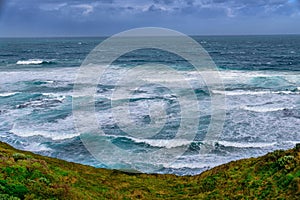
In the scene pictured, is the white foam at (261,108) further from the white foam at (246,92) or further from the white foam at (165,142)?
the white foam at (165,142)

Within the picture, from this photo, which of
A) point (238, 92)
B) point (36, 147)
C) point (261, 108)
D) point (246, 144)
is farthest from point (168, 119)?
point (238, 92)

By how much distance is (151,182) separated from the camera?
550 inches

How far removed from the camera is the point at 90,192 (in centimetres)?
1113

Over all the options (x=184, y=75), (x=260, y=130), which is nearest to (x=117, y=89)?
(x=184, y=75)

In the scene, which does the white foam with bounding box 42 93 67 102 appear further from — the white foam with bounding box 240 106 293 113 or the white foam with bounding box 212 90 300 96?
the white foam with bounding box 240 106 293 113

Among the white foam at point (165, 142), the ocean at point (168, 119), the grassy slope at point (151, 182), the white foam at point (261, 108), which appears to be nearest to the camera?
the grassy slope at point (151, 182)

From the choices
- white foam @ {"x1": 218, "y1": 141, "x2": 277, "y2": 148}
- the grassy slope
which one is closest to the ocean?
white foam @ {"x1": 218, "y1": 141, "x2": 277, "y2": 148}

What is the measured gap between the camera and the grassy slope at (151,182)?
953 centimetres

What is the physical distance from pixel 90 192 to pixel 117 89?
32384 millimetres

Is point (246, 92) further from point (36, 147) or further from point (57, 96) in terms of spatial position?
point (36, 147)

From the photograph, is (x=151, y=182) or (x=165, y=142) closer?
(x=151, y=182)

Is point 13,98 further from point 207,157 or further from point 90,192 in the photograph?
point 90,192

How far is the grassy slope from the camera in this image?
31.3 feet

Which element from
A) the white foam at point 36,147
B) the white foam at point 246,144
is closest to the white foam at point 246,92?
the white foam at point 246,144
